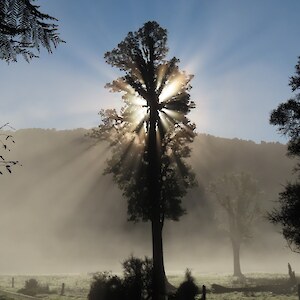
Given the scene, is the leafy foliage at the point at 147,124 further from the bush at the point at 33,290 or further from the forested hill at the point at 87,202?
the forested hill at the point at 87,202

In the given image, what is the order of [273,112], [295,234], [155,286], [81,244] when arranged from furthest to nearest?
1. [81,244]
2. [273,112]
3. [295,234]
4. [155,286]

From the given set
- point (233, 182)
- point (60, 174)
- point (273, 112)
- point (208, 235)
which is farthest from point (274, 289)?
point (60, 174)

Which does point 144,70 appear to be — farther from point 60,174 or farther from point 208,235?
point 60,174

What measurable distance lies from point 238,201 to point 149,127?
3721 centimetres

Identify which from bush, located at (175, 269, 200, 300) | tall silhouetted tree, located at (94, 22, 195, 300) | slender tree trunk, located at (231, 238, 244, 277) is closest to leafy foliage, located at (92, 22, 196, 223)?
tall silhouetted tree, located at (94, 22, 195, 300)

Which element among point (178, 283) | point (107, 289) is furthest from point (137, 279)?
point (178, 283)

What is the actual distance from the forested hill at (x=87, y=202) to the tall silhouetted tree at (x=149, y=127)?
3091 inches

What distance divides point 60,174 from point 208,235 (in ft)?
240

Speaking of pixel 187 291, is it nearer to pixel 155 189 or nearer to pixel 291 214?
pixel 291 214

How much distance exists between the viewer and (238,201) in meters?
57.8

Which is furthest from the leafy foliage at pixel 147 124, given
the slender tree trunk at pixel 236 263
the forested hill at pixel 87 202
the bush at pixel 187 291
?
the forested hill at pixel 87 202

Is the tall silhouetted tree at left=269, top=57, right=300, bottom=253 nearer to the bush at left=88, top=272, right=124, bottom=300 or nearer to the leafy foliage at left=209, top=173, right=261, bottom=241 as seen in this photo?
the bush at left=88, top=272, right=124, bottom=300

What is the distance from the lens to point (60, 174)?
172m

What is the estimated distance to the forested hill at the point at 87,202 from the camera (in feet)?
416
